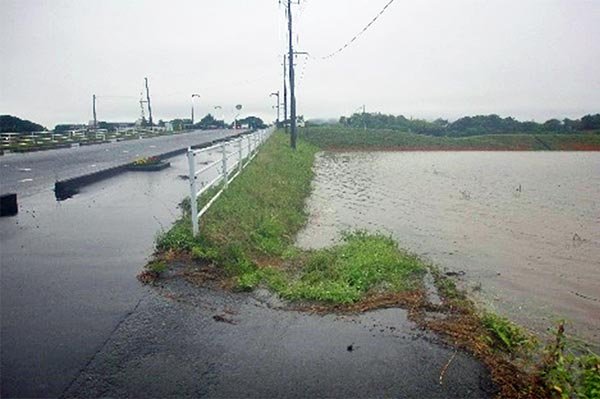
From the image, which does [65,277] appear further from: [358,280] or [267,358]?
[358,280]

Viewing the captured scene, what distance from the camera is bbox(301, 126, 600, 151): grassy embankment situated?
179 feet

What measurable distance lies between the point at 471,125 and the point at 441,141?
93.4 feet

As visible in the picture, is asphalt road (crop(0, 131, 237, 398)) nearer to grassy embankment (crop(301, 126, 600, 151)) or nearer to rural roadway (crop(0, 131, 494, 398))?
rural roadway (crop(0, 131, 494, 398))

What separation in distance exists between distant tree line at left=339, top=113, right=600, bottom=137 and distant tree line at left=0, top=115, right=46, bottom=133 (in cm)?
5129

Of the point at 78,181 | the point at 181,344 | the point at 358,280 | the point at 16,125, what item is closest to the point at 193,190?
the point at 358,280

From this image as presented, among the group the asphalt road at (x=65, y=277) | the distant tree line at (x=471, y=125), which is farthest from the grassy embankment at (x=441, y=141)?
the asphalt road at (x=65, y=277)

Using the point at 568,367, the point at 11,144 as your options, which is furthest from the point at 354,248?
the point at 11,144

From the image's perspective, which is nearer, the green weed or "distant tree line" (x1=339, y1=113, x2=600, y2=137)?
the green weed

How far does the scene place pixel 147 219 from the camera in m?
8.38

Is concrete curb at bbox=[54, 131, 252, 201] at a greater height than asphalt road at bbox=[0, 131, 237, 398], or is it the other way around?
concrete curb at bbox=[54, 131, 252, 201]

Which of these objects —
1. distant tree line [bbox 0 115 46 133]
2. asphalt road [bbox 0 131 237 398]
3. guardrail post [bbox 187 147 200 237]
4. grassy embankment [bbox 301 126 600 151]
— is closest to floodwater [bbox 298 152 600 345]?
guardrail post [bbox 187 147 200 237]

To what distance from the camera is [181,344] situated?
395 centimetres

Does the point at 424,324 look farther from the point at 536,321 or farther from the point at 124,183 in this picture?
the point at 124,183

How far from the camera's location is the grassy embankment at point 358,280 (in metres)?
3.69
